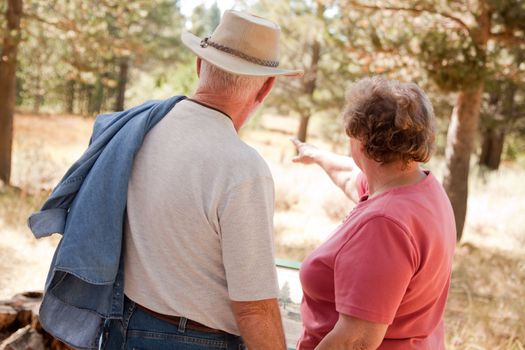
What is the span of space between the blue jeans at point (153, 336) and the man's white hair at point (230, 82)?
2.12 feet

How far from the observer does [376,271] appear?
172cm

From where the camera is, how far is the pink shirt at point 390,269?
1.74 meters

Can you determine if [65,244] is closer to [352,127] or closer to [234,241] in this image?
[234,241]

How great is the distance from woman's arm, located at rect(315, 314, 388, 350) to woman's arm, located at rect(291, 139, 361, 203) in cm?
101

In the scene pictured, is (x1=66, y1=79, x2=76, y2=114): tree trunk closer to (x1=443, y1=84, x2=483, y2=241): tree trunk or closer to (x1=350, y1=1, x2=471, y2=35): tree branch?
(x1=350, y1=1, x2=471, y2=35): tree branch

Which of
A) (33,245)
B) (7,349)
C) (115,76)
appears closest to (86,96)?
(115,76)

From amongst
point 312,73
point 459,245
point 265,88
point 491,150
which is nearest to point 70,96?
point 312,73

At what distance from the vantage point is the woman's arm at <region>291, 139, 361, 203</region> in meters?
2.79

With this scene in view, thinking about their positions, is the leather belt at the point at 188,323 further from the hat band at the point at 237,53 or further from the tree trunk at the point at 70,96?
the tree trunk at the point at 70,96

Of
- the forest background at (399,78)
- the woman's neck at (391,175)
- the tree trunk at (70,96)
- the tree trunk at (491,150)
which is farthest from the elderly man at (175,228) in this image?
the tree trunk at (70,96)

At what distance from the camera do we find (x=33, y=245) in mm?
6133

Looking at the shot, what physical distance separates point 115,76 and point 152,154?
2956 centimetres

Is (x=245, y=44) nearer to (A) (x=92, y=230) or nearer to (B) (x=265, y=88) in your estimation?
(B) (x=265, y=88)

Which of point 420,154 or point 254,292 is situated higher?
point 420,154
